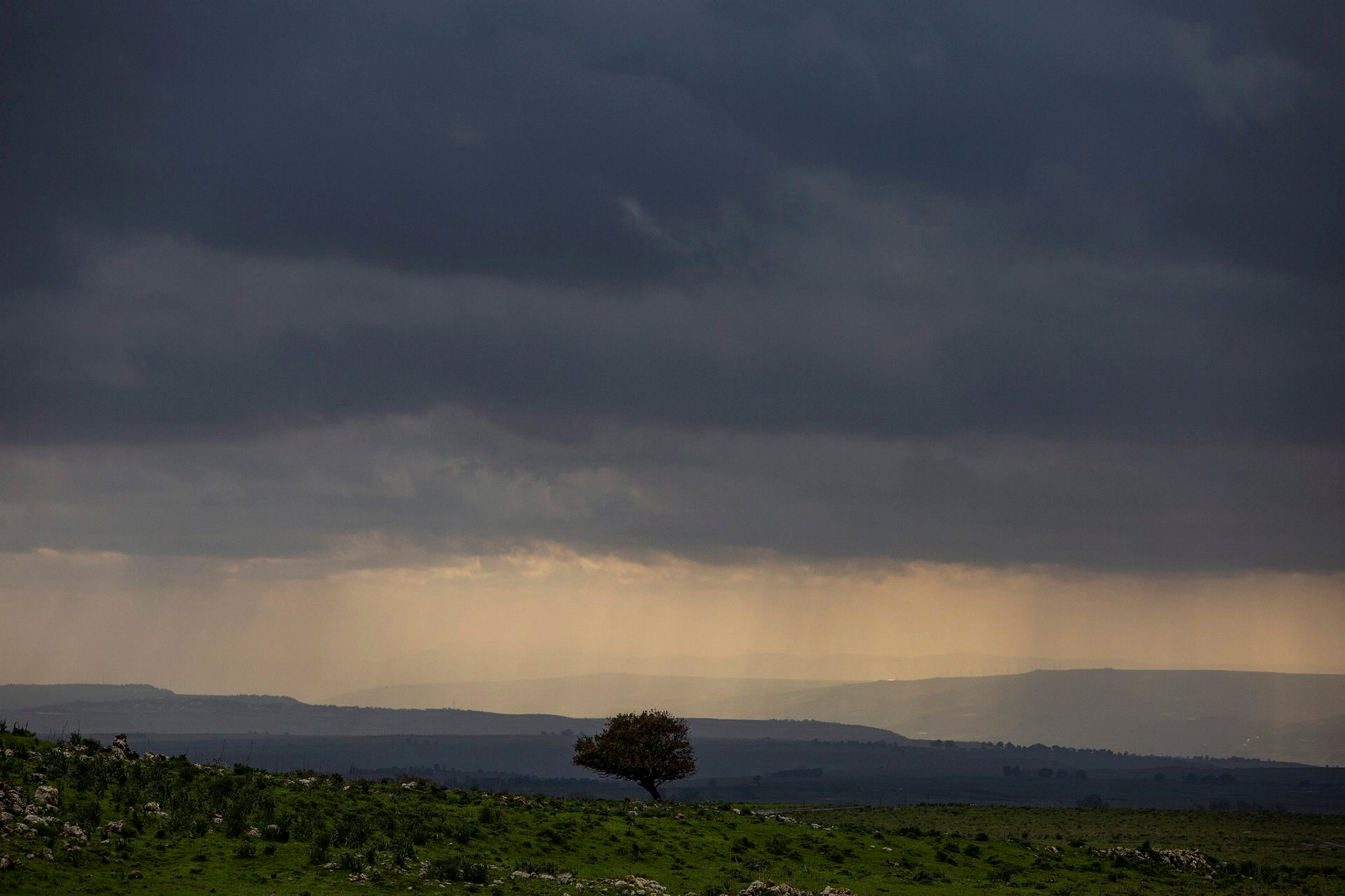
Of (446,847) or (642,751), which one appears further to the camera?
(642,751)

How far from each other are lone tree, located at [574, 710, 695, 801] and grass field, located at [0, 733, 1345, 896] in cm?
1819

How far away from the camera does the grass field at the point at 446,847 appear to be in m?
46.7

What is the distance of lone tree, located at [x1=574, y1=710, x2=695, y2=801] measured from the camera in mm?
101688

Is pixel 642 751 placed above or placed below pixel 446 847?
above

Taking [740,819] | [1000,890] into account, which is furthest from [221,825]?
[1000,890]

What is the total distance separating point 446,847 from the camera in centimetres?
5675

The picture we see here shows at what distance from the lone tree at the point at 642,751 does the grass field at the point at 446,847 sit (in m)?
18.2

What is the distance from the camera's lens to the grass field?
46.7 meters

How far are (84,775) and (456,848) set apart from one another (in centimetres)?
1553

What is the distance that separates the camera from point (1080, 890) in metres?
69.4

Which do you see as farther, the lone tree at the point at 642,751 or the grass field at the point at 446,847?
the lone tree at the point at 642,751

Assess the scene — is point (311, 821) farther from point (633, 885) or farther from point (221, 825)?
point (633, 885)

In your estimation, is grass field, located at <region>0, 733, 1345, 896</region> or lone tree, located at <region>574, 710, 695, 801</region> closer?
grass field, located at <region>0, 733, 1345, 896</region>

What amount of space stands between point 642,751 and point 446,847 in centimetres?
4614
